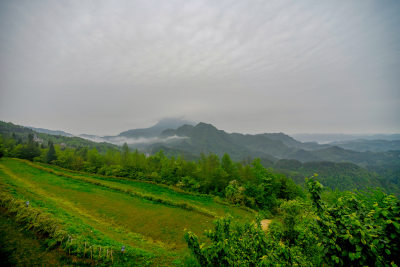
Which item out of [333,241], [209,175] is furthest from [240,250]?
[209,175]

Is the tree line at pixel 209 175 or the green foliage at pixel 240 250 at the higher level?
the green foliage at pixel 240 250

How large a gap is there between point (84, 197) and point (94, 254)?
658 inches

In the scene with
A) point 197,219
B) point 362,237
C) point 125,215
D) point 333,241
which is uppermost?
point 362,237

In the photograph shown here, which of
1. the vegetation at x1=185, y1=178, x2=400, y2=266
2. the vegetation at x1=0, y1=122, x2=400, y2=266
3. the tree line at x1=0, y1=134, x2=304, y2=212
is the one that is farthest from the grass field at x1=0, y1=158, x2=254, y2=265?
the vegetation at x1=185, y1=178, x2=400, y2=266

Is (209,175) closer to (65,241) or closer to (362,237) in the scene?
(65,241)

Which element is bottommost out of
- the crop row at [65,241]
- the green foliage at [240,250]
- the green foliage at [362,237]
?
the crop row at [65,241]

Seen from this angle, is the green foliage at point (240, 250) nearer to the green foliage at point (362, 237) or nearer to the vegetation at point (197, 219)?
the vegetation at point (197, 219)

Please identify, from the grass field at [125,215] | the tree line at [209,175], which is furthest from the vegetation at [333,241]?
the tree line at [209,175]

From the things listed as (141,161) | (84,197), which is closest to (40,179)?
(84,197)

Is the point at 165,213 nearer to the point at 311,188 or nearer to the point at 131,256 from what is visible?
the point at 131,256

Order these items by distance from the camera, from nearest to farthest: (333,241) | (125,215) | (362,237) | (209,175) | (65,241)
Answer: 1. (362,237)
2. (333,241)
3. (65,241)
4. (125,215)
5. (209,175)

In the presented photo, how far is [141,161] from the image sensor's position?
147 feet

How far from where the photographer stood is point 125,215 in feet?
59.5

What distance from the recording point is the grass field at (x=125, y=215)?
11.3m
